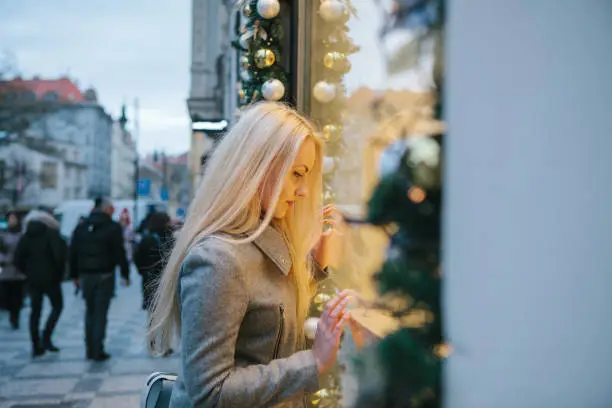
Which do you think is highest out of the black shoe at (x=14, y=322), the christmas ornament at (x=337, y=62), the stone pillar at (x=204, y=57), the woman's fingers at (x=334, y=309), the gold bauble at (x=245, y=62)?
the stone pillar at (x=204, y=57)

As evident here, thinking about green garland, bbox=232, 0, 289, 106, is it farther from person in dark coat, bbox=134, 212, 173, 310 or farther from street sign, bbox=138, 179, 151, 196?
street sign, bbox=138, 179, 151, 196

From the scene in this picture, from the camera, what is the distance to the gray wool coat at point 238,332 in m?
1.51

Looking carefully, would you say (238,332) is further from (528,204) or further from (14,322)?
(14,322)

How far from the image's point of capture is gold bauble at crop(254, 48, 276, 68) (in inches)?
151

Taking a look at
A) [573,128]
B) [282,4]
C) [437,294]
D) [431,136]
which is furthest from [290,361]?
[282,4]

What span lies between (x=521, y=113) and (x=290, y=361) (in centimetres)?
100

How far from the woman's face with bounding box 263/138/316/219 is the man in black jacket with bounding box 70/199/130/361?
6520 mm

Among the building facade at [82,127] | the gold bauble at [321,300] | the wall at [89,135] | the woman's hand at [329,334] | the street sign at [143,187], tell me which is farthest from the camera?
the wall at [89,135]

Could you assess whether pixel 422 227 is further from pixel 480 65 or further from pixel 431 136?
pixel 480 65

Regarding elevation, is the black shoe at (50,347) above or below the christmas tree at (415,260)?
below

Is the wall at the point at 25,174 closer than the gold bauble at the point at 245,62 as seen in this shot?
No

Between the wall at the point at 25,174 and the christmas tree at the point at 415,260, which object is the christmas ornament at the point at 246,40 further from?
the wall at the point at 25,174

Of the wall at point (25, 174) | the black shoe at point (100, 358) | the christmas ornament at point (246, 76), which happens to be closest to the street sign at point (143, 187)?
the wall at point (25, 174)

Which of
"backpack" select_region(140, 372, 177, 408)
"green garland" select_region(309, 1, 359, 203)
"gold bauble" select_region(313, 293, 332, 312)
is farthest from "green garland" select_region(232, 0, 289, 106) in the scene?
"backpack" select_region(140, 372, 177, 408)
